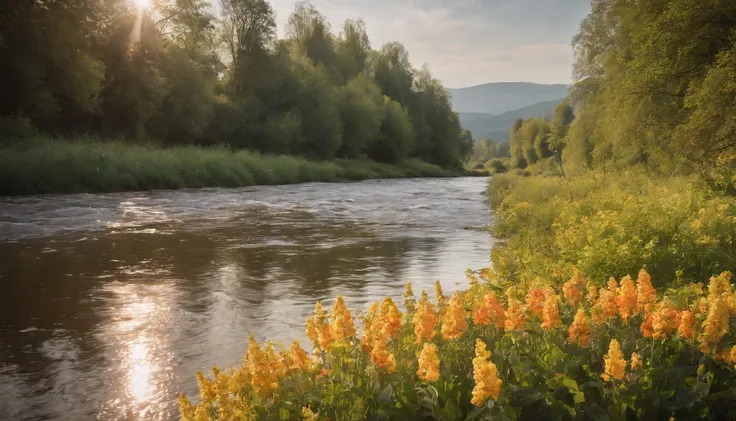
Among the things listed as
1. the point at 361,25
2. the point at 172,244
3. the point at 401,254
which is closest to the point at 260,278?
the point at 401,254

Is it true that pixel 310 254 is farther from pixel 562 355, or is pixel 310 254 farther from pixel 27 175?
pixel 27 175

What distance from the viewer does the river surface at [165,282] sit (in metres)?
5.89

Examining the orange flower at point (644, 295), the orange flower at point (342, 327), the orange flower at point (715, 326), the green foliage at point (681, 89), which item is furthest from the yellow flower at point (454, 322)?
the green foliage at point (681, 89)

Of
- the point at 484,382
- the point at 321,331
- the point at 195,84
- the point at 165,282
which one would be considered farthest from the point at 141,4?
the point at 484,382

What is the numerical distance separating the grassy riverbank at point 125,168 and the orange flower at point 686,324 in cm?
2544

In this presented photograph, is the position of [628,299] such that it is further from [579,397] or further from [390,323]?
[390,323]

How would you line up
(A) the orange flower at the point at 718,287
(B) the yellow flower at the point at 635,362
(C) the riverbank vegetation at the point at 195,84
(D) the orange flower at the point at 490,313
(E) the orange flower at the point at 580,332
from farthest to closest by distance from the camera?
(C) the riverbank vegetation at the point at 195,84
(A) the orange flower at the point at 718,287
(D) the orange flower at the point at 490,313
(E) the orange flower at the point at 580,332
(B) the yellow flower at the point at 635,362

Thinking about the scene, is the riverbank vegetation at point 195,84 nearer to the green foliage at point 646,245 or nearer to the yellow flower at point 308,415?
the green foliage at point 646,245

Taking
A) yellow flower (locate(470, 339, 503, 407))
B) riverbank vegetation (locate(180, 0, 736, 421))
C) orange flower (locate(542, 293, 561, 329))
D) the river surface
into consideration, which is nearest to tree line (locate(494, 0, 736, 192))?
the river surface

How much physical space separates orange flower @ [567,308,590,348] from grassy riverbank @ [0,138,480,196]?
2500cm

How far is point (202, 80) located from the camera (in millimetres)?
42375

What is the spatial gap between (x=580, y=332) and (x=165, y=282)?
25.8ft

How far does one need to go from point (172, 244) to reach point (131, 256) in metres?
1.71

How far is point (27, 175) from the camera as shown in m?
24.9
